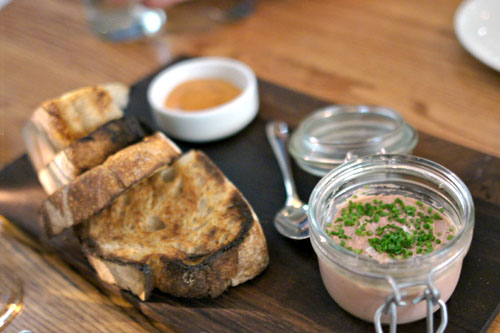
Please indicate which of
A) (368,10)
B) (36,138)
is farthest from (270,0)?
(36,138)

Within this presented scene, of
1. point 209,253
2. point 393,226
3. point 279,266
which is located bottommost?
point 279,266

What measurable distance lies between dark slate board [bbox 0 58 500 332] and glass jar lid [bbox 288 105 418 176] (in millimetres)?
83

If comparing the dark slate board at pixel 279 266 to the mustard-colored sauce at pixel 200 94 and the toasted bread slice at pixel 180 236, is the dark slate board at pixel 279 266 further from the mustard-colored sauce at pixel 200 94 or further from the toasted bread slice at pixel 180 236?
the mustard-colored sauce at pixel 200 94

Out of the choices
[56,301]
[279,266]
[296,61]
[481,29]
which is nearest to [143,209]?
[56,301]

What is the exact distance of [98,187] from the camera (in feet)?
6.61

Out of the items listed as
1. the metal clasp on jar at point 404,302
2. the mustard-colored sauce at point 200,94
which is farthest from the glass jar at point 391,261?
the mustard-colored sauce at point 200,94

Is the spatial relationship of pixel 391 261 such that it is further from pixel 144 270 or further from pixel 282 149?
pixel 282 149

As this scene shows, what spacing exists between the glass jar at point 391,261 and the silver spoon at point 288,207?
0.18m

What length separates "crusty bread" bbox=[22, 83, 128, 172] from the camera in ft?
7.84

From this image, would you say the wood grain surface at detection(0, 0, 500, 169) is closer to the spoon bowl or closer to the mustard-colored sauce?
the mustard-colored sauce

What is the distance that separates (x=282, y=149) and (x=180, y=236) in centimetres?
66

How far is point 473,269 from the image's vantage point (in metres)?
1.82

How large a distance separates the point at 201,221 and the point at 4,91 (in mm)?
1957

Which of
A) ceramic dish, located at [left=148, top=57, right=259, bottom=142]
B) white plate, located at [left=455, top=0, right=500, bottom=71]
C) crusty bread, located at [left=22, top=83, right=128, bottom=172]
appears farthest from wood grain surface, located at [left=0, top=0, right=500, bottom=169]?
crusty bread, located at [left=22, top=83, right=128, bottom=172]
